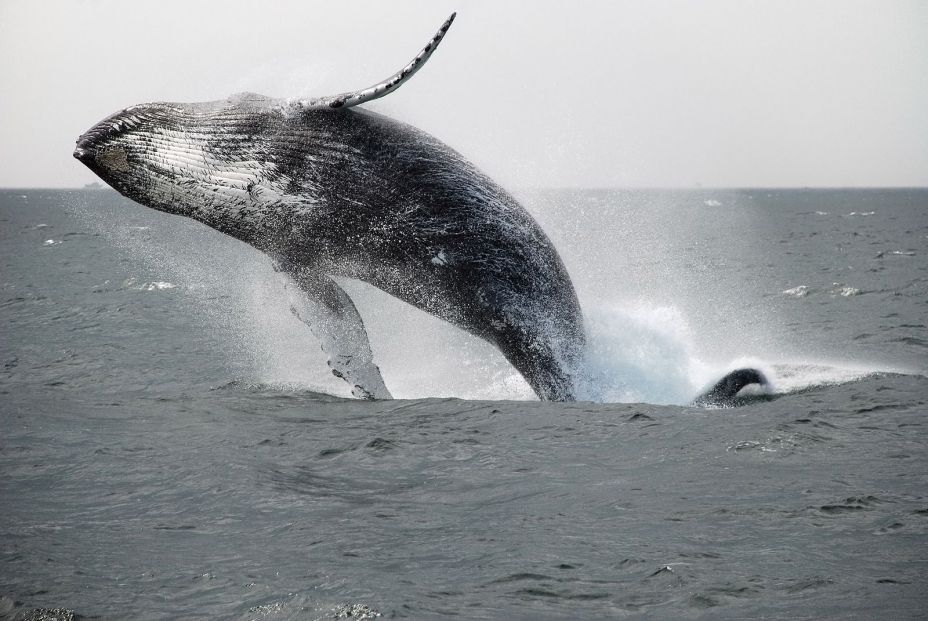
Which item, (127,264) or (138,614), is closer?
(138,614)

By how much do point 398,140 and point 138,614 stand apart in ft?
18.3

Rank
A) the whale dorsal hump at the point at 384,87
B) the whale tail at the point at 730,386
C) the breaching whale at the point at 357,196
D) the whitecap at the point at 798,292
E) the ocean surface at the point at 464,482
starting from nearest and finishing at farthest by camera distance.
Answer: the ocean surface at the point at 464,482 < the whale dorsal hump at the point at 384,87 < the breaching whale at the point at 357,196 < the whale tail at the point at 730,386 < the whitecap at the point at 798,292

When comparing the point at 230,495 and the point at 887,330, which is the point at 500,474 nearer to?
the point at 230,495

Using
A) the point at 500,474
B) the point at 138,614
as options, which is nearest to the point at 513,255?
the point at 500,474

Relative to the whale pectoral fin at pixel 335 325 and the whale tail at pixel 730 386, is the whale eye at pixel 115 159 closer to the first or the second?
the whale pectoral fin at pixel 335 325

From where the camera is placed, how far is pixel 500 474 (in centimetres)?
710

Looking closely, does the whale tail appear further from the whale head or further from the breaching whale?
the whale head

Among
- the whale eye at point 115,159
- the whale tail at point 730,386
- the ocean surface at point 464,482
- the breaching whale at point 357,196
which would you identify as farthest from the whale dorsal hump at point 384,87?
the whale tail at point 730,386

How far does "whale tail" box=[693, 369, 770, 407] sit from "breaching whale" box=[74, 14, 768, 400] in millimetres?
1710

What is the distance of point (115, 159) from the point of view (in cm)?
898

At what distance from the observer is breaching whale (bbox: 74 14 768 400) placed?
8898 millimetres

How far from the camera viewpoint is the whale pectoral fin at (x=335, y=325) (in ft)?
32.8

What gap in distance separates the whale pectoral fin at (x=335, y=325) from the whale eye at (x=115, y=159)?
2142 millimetres

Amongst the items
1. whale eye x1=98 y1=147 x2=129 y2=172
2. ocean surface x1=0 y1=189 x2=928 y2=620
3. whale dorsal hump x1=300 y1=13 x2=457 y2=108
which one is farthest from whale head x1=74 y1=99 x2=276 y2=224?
ocean surface x1=0 y1=189 x2=928 y2=620
